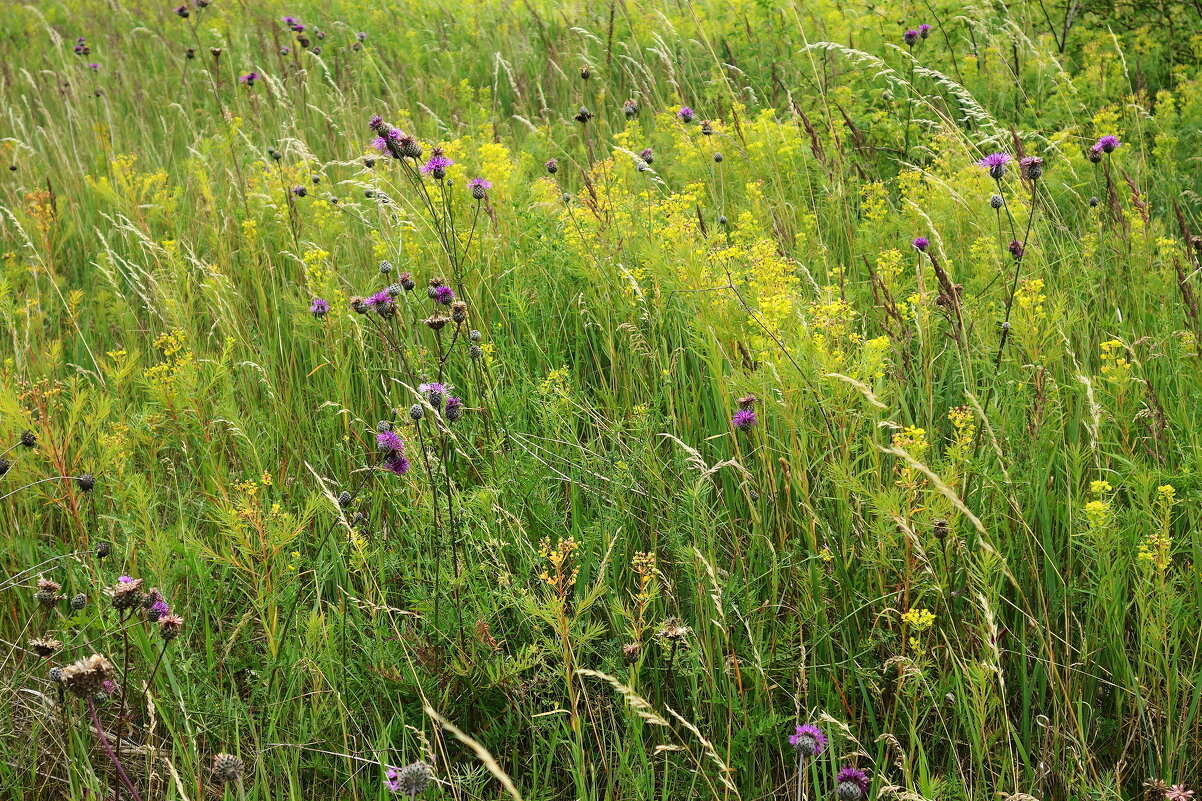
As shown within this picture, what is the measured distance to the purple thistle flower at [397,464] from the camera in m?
2.05

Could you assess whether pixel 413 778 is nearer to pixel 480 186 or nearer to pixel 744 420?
pixel 744 420

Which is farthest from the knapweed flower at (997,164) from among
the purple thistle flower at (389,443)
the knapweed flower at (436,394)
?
the purple thistle flower at (389,443)

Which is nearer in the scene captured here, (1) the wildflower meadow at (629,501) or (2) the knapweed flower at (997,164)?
(1) the wildflower meadow at (629,501)

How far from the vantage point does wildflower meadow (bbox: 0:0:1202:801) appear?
5.85 ft

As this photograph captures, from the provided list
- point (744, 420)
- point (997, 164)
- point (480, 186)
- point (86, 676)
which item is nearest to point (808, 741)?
point (744, 420)

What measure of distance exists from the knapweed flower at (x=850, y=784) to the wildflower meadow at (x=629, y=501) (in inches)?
0.6

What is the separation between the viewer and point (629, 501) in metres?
2.33

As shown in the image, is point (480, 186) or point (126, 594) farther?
point (480, 186)

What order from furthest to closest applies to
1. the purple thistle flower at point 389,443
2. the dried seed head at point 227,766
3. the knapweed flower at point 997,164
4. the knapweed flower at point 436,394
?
the knapweed flower at point 997,164
the knapweed flower at point 436,394
the purple thistle flower at point 389,443
the dried seed head at point 227,766

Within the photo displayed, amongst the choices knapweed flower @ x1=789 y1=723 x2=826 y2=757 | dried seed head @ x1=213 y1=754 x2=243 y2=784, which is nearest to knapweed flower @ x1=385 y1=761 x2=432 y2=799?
dried seed head @ x1=213 y1=754 x2=243 y2=784

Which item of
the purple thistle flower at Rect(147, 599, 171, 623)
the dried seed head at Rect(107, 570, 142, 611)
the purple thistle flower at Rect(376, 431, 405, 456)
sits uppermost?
the purple thistle flower at Rect(376, 431, 405, 456)

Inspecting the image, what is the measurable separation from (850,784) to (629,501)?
94cm

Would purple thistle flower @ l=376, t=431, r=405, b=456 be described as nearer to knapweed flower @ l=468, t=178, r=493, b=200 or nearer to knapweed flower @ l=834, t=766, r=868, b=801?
knapweed flower @ l=834, t=766, r=868, b=801

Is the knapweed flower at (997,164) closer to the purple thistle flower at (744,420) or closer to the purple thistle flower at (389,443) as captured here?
the purple thistle flower at (744,420)
